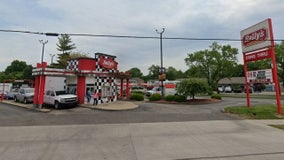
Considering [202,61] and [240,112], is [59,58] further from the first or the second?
[240,112]

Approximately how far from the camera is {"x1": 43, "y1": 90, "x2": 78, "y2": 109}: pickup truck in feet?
58.5

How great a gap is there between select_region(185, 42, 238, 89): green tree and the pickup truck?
30.8 metres

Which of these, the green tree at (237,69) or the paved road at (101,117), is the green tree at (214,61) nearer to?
the green tree at (237,69)

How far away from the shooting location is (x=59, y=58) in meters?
58.7

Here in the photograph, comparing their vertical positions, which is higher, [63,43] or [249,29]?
[63,43]

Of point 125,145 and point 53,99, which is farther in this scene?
point 53,99

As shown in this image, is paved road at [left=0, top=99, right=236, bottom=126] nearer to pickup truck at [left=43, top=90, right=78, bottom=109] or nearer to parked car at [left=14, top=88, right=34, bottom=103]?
pickup truck at [left=43, top=90, right=78, bottom=109]

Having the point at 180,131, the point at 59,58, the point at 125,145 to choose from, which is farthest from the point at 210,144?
the point at 59,58

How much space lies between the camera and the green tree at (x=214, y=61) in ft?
135

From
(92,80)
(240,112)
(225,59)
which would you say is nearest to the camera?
(240,112)

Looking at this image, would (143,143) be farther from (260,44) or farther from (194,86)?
(194,86)

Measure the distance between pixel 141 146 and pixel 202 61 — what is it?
38.9m

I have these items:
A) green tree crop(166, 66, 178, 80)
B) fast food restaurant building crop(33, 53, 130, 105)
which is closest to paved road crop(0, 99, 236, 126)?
fast food restaurant building crop(33, 53, 130, 105)

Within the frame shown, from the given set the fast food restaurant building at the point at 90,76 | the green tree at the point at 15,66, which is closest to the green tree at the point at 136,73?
the green tree at the point at 15,66
